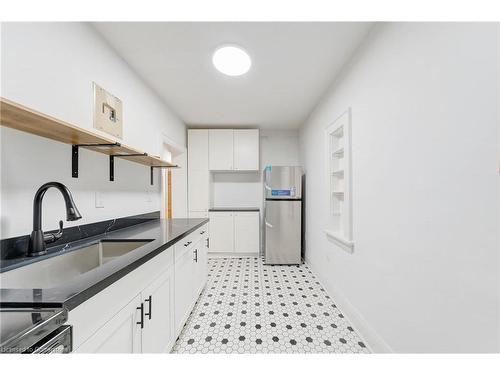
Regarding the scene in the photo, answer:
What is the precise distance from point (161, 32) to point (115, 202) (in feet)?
4.65

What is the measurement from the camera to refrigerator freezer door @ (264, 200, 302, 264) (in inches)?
128

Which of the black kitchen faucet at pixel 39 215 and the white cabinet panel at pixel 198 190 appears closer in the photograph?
the black kitchen faucet at pixel 39 215

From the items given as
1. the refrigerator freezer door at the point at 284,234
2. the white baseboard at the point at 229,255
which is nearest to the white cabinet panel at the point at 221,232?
the white baseboard at the point at 229,255

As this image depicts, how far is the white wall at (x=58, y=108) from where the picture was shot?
988 millimetres

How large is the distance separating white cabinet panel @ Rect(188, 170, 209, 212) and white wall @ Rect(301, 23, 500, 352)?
2.55m

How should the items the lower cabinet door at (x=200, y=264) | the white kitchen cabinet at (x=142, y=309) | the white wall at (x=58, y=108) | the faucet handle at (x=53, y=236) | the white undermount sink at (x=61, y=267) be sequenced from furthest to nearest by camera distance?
the lower cabinet door at (x=200, y=264)
the faucet handle at (x=53, y=236)
the white wall at (x=58, y=108)
the white undermount sink at (x=61, y=267)
the white kitchen cabinet at (x=142, y=309)

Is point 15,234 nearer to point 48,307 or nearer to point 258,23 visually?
point 48,307

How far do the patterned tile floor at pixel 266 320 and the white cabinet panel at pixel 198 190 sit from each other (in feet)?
4.35

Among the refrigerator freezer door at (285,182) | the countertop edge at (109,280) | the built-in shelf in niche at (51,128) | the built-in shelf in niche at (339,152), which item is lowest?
the countertop edge at (109,280)

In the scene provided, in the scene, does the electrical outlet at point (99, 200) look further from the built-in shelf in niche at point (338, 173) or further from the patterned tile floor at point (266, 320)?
the built-in shelf in niche at point (338, 173)

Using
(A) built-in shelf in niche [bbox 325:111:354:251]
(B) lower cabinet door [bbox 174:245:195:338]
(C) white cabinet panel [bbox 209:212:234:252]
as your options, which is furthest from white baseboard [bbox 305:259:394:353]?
(C) white cabinet panel [bbox 209:212:234:252]

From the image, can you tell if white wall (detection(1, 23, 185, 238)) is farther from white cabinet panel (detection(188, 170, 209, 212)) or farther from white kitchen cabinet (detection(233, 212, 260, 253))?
white kitchen cabinet (detection(233, 212, 260, 253))

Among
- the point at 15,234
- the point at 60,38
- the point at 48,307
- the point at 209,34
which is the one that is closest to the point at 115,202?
the point at 15,234

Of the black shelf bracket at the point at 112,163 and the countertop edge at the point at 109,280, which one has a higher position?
the black shelf bracket at the point at 112,163
